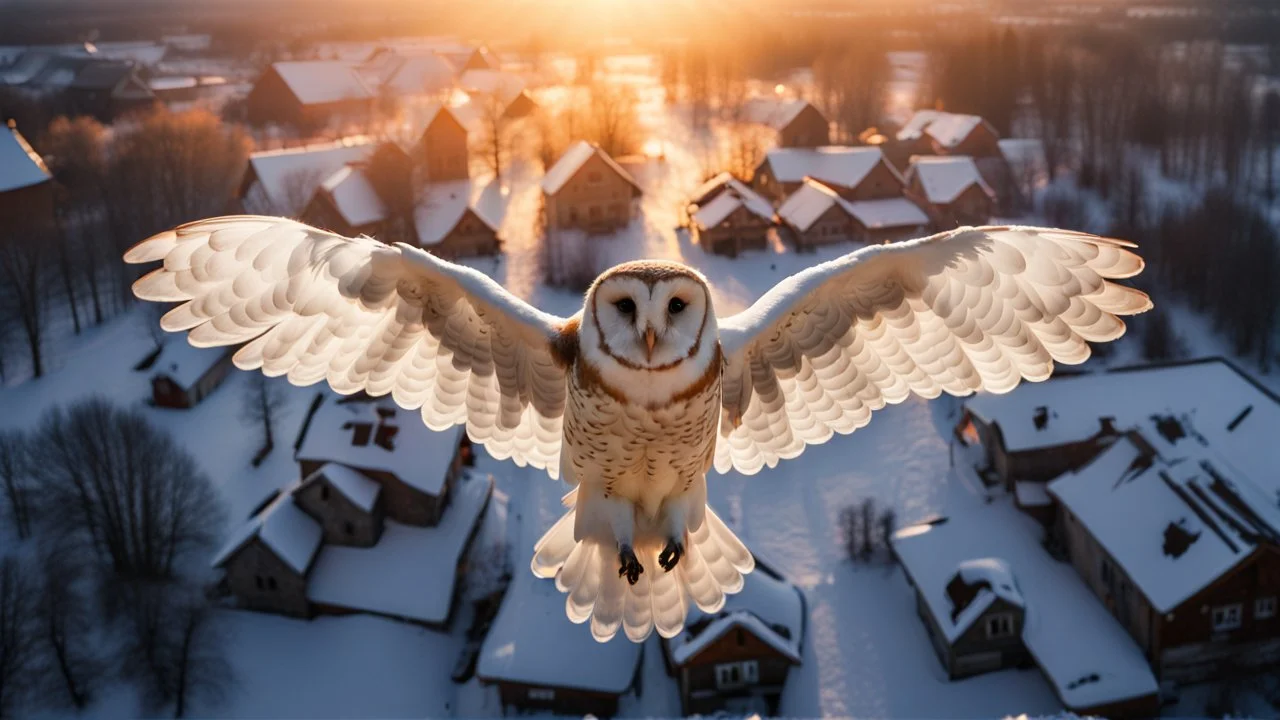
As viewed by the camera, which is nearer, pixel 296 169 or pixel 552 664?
pixel 552 664

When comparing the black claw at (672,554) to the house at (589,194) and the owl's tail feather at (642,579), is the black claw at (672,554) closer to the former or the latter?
the owl's tail feather at (642,579)

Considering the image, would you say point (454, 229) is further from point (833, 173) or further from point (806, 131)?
point (806, 131)

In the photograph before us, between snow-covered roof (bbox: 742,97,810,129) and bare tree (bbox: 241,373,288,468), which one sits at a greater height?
snow-covered roof (bbox: 742,97,810,129)

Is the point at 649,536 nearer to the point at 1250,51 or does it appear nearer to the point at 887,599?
the point at 887,599

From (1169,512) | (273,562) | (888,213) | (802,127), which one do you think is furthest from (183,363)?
(802,127)

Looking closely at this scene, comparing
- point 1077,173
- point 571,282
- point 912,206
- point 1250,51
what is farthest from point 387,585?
point 1250,51

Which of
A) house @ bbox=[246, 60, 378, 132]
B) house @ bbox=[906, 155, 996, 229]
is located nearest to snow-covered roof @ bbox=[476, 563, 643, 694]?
house @ bbox=[906, 155, 996, 229]

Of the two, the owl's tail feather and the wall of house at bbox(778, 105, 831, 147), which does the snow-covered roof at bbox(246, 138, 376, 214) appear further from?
the owl's tail feather
